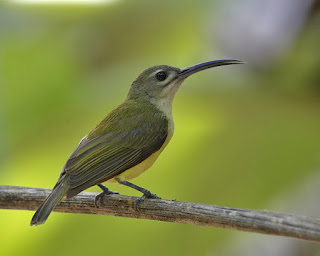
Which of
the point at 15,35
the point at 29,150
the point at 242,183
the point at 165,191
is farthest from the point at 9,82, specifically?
the point at 242,183

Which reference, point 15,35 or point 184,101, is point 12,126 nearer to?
point 15,35

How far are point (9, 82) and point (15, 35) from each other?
1.09 ft

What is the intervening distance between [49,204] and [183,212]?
1.90 feet

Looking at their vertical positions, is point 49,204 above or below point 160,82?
below

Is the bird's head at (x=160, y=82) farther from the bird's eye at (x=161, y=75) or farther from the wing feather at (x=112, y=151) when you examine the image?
the wing feather at (x=112, y=151)

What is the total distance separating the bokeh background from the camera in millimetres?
2939

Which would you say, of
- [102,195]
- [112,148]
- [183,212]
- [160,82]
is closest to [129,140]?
[112,148]

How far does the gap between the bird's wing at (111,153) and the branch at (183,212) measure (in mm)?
161

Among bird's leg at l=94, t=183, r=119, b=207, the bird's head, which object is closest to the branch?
bird's leg at l=94, t=183, r=119, b=207

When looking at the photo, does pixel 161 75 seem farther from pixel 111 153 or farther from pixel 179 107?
pixel 111 153

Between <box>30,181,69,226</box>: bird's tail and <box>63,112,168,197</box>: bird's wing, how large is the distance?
42mm

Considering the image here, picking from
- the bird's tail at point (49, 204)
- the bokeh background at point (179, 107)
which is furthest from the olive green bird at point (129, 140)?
the bokeh background at point (179, 107)

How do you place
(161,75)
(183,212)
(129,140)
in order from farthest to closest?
1. (161,75)
2. (129,140)
3. (183,212)

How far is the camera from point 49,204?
248 cm
